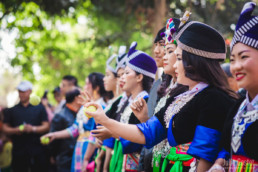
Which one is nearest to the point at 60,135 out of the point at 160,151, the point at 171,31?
the point at 160,151

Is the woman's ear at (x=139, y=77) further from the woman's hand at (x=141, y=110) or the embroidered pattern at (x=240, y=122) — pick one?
the embroidered pattern at (x=240, y=122)

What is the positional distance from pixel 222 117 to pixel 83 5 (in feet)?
29.9

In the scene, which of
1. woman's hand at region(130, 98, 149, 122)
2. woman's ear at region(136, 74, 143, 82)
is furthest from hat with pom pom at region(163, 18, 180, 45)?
woman's ear at region(136, 74, 143, 82)

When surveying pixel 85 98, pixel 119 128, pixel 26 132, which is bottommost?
pixel 26 132

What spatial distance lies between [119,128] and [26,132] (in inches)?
197

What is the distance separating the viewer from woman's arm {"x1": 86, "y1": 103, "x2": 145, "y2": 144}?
2676 mm

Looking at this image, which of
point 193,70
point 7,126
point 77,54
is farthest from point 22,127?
point 77,54

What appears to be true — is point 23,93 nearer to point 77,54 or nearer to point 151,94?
point 151,94

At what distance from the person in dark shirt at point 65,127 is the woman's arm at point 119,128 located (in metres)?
3.83

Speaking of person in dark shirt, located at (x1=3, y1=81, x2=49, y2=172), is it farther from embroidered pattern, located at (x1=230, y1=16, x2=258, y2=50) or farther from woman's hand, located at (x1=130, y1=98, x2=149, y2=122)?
embroidered pattern, located at (x1=230, y1=16, x2=258, y2=50)

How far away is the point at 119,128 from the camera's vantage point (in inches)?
105

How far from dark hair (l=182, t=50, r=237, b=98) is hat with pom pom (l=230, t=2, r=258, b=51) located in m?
0.38

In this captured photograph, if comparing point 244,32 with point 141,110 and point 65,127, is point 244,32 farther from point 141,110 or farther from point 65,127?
point 65,127

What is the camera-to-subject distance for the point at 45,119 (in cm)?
748
